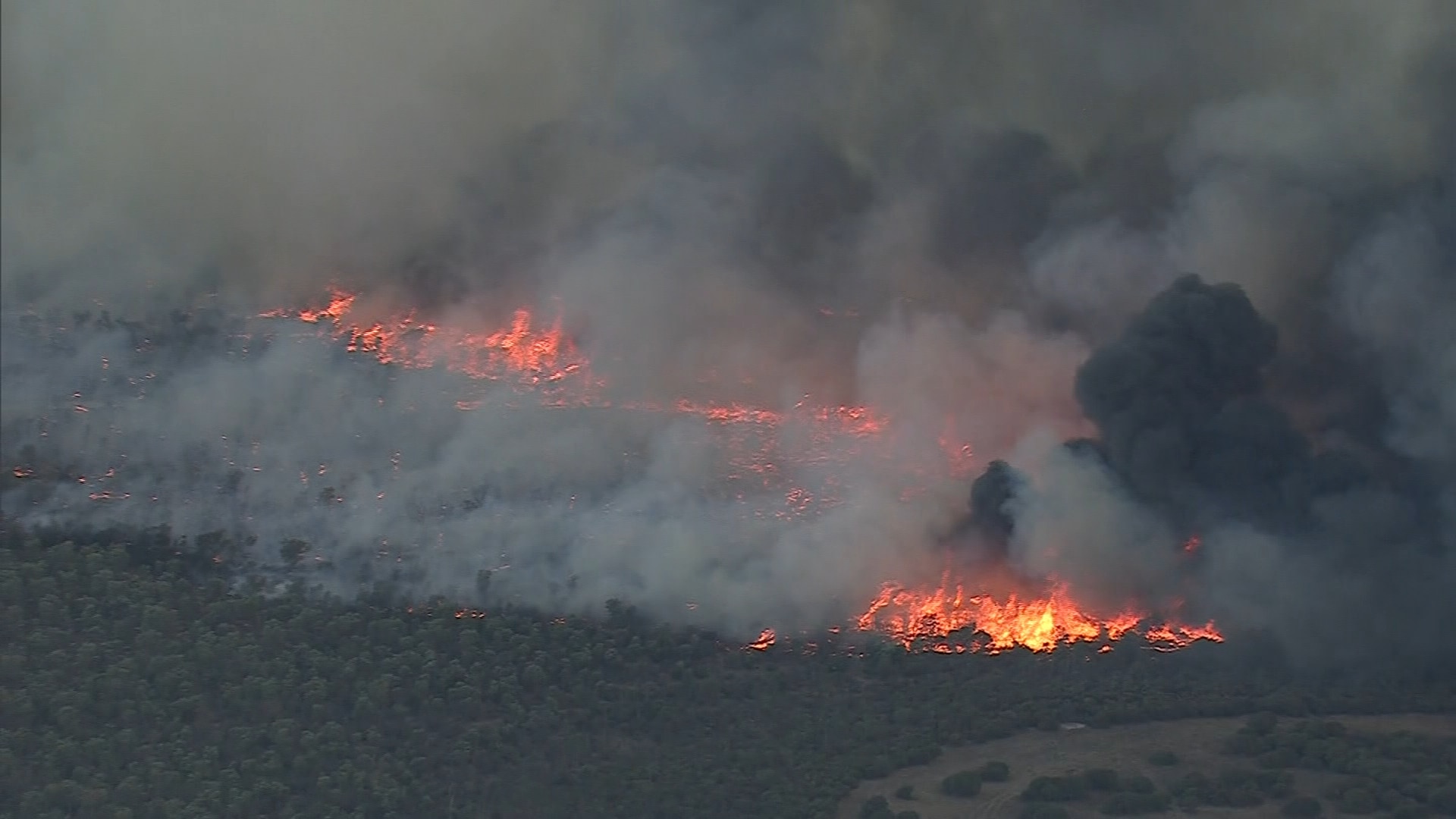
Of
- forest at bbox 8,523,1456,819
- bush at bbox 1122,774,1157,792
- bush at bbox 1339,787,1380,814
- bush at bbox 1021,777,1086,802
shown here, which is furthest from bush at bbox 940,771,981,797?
bush at bbox 1339,787,1380,814

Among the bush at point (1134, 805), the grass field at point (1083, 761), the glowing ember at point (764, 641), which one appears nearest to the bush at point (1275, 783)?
the grass field at point (1083, 761)

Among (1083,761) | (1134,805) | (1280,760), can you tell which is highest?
(1280,760)

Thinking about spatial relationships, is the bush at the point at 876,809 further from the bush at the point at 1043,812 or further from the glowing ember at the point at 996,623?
the glowing ember at the point at 996,623

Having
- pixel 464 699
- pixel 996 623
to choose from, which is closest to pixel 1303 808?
pixel 996 623

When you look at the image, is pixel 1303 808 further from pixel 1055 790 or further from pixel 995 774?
pixel 995 774

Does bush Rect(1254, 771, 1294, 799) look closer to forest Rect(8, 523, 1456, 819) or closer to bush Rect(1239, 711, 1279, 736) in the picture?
forest Rect(8, 523, 1456, 819)
